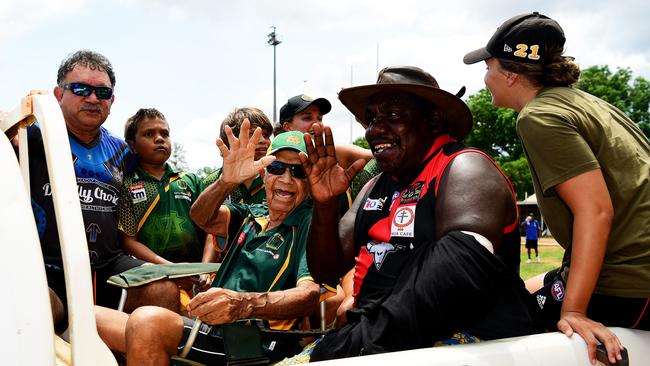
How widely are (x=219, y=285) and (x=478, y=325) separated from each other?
4.31 ft

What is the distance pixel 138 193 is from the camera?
3.89 m

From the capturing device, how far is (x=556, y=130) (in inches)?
84.4

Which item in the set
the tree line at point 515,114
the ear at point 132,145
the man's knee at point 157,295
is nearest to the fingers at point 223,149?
the man's knee at point 157,295

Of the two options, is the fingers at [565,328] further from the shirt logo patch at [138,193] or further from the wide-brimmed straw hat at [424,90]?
the shirt logo patch at [138,193]

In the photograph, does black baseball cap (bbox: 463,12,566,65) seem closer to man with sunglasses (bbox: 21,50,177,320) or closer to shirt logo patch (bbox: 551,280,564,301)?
shirt logo patch (bbox: 551,280,564,301)

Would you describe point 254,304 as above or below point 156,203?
below

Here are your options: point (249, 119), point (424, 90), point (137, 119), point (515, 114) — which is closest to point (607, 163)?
point (424, 90)

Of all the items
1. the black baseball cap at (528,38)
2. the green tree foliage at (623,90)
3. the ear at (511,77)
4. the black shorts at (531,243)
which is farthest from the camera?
the green tree foliage at (623,90)

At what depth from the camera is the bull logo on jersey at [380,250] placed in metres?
2.36

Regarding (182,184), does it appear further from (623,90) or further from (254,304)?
(623,90)

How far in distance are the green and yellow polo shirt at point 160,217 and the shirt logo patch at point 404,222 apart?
198cm

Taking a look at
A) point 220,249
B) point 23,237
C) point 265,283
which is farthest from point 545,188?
point 220,249

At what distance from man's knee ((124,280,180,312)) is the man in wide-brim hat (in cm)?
92

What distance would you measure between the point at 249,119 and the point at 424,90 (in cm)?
199
